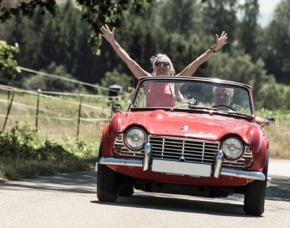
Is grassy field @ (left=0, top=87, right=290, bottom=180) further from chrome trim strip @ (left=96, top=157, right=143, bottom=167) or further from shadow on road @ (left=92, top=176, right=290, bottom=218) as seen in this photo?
chrome trim strip @ (left=96, top=157, right=143, bottom=167)

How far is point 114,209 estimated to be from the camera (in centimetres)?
1009

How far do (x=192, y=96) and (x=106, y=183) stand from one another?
1.89m

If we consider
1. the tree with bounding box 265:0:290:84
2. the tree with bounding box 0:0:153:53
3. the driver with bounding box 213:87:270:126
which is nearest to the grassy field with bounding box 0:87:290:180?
the driver with bounding box 213:87:270:126

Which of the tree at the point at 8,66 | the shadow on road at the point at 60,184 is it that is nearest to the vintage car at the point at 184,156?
the shadow on road at the point at 60,184

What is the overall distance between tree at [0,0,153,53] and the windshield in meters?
10.4

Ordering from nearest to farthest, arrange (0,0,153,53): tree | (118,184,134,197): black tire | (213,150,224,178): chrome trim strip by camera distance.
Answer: (213,150,224,178): chrome trim strip
(118,184,134,197): black tire
(0,0,153,53): tree

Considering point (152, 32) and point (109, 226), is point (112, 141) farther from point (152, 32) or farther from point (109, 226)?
point (152, 32)

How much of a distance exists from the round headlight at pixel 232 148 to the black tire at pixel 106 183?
1.25 m

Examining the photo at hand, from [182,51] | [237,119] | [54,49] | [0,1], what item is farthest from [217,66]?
[237,119]

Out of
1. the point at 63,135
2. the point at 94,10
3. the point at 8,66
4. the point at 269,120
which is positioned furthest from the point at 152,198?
the point at 63,135

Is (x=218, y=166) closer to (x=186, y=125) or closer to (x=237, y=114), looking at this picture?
(x=186, y=125)

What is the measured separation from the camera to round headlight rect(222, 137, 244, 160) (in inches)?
412

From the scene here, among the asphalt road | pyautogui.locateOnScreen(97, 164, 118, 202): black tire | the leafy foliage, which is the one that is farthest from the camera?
the leafy foliage

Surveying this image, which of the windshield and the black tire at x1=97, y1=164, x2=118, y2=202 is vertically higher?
the windshield
